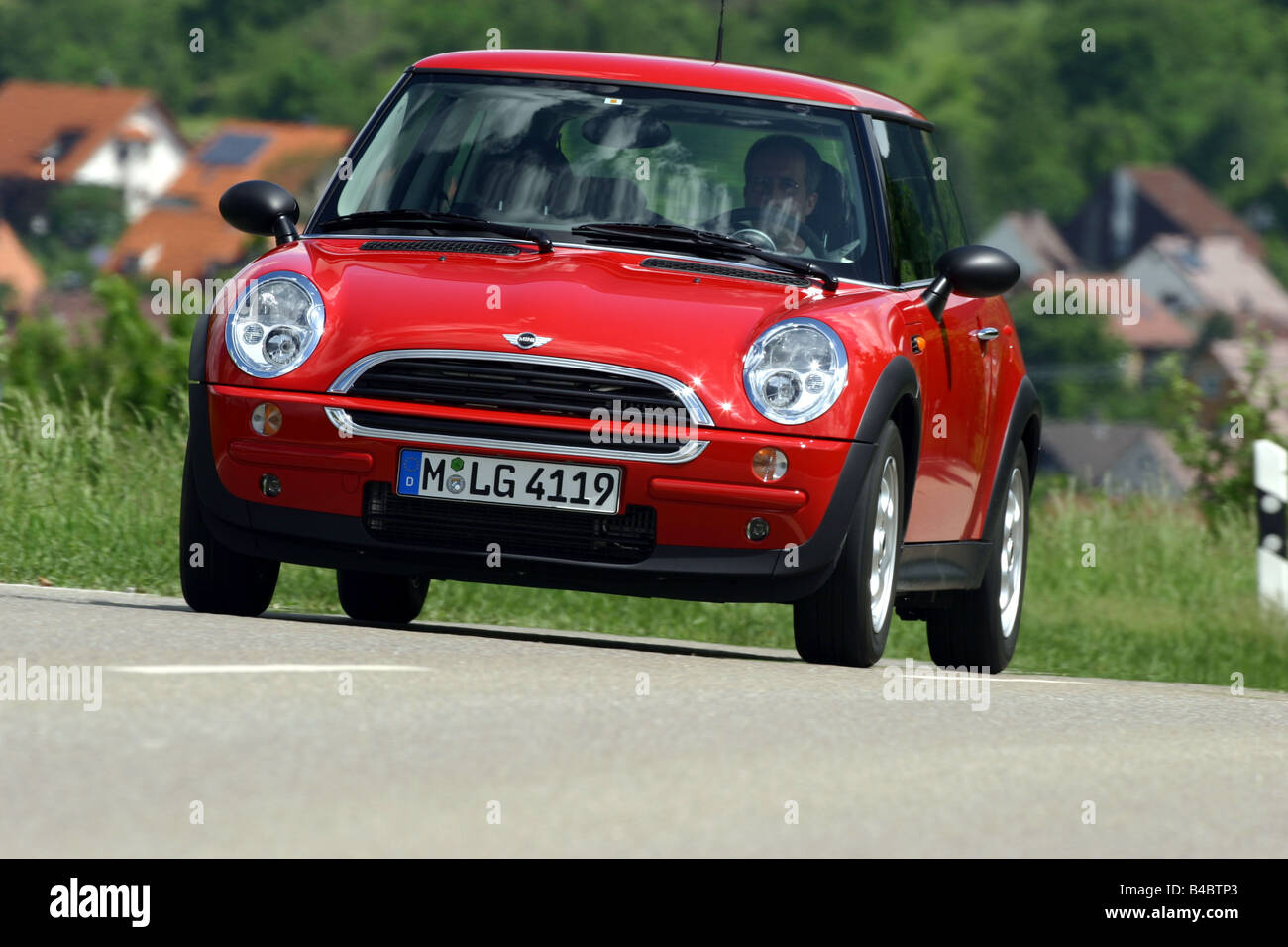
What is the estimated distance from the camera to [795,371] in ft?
25.5

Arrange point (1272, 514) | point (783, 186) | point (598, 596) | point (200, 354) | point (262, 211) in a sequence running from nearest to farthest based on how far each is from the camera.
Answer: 1. point (200, 354)
2. point (783, 186)
3. point (262, 211)
4. point (1272, 514)
5. point (598, 596)

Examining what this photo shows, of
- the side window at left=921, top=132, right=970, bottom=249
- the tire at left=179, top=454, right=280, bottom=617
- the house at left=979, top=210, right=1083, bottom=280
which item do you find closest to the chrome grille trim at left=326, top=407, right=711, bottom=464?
the tire at left=179, top=454, right=280, bottom=617

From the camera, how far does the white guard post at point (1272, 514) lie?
1191 cm

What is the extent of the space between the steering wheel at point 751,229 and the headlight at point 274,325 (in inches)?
53.5

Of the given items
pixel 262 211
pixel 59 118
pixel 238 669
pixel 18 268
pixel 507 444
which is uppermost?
pixel 59 118

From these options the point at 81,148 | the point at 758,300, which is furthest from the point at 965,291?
the point at 81,148

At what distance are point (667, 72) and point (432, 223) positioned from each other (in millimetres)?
1044

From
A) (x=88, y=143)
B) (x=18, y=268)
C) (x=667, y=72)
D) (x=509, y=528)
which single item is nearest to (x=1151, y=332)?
(x=88, y=143)

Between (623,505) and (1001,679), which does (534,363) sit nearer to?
(623,505)

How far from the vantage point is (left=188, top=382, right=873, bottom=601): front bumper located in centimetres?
773

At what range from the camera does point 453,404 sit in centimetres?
780

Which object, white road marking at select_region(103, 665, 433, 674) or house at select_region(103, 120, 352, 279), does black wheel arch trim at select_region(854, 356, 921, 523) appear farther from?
house at select_region(103, 120, 352, 279)
